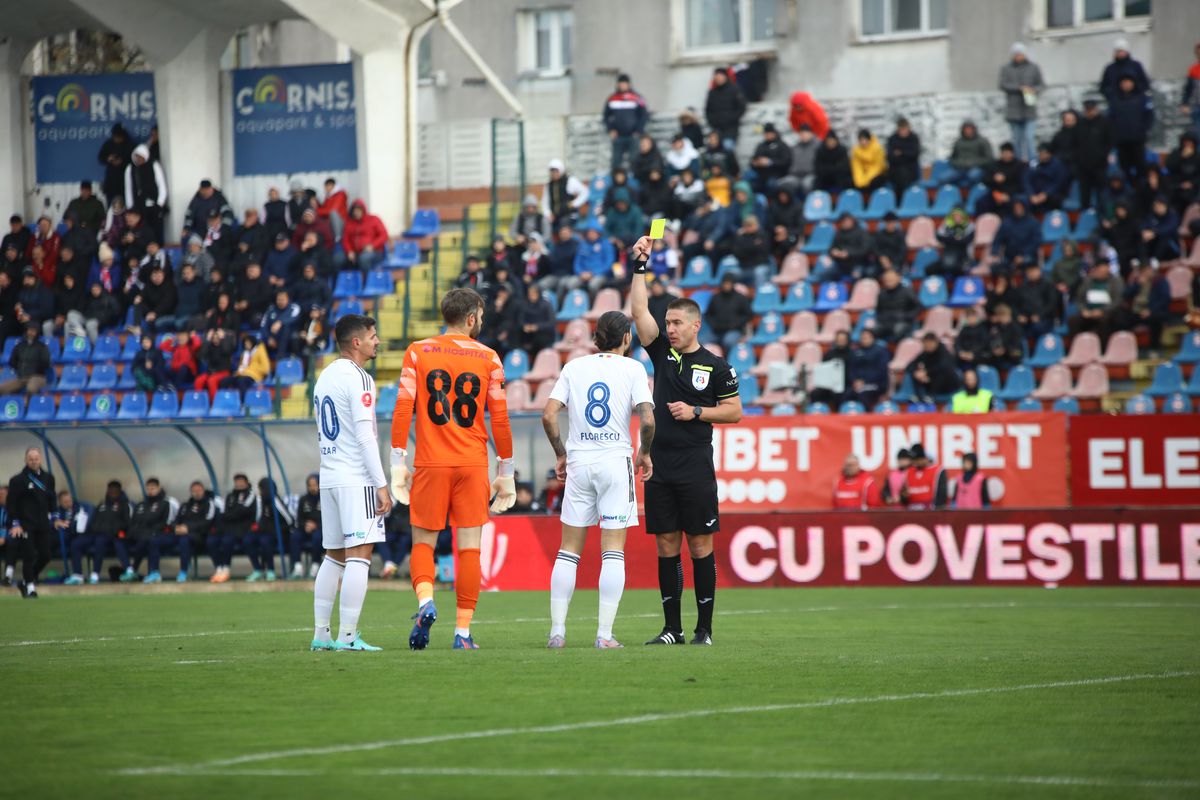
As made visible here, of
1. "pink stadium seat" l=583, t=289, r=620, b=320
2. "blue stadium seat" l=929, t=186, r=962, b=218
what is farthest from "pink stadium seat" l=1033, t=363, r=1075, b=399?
"pink stadium seat" l=583, t=289, r=620, b=320

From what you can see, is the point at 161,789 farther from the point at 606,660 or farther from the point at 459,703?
the point at 606,660

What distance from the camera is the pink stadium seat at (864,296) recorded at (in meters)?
27.2

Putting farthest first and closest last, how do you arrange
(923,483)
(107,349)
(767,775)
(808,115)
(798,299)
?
(107,349) < (808,115) < (798,299) < (923,483) < (767,775)

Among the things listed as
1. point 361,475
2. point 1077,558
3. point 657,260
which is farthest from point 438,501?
point 657,260

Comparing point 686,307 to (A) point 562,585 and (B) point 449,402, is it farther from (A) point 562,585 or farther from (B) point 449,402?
(A) point 562,585

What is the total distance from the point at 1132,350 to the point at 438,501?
1612 centimetres

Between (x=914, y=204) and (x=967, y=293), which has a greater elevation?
(x=914, y=204)

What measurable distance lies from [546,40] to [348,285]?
8.94m

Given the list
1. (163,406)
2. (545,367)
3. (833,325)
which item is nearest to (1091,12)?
(833,325)

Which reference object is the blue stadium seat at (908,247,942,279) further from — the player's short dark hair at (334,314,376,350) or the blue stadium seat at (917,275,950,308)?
the player's short dark hair at (334,314,376,350)

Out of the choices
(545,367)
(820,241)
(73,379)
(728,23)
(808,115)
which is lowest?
(73,379)

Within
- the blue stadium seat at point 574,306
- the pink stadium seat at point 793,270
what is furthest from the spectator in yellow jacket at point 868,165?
the blue stadium seat at point 574,306

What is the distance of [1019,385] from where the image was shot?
80.1ft

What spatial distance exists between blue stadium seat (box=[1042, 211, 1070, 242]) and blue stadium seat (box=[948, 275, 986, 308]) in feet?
4.24
